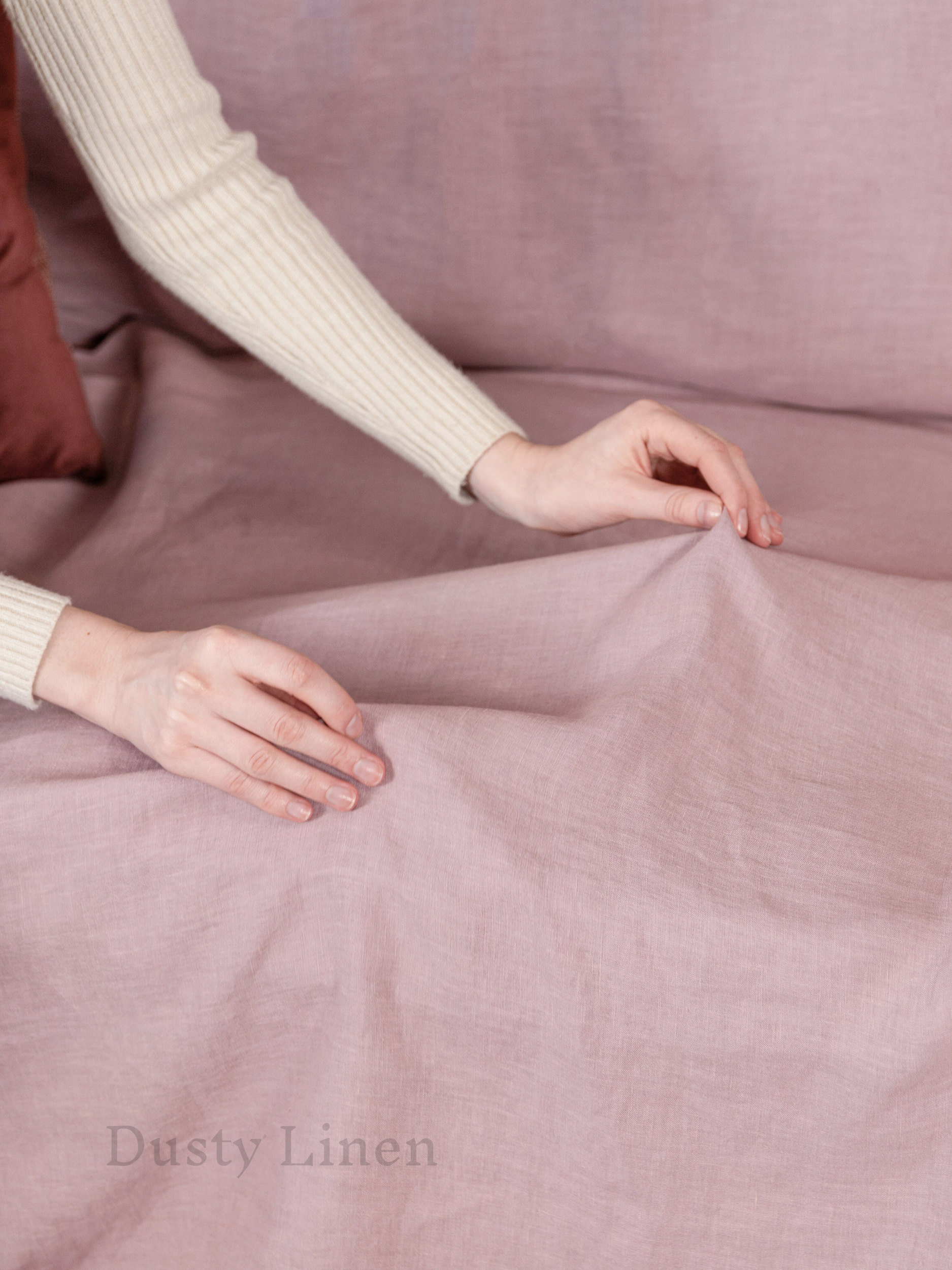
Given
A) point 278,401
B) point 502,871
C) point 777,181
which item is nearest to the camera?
point 502,871

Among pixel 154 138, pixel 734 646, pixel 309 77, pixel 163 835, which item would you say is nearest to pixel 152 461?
pixel 154 138

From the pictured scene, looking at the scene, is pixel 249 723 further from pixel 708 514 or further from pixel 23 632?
pixel 708 514

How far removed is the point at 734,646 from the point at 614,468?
0.19m

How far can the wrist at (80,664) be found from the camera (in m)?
0.73

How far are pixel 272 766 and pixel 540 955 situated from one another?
0.18 meters

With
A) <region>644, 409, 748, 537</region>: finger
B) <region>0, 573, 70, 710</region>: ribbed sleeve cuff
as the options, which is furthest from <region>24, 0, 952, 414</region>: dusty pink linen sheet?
<region>0, 573, 70, 710</region>: ribbed sleeve cuff

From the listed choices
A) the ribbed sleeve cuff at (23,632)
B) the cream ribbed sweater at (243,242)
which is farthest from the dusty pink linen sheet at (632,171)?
the ribbed sleeve cuff at (23,632)


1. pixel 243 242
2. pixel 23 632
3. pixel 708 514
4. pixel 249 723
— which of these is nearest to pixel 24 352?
pixel 243 242

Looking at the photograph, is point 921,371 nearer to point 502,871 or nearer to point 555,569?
point 555,569

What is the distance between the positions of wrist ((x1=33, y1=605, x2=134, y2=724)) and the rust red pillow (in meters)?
0.33

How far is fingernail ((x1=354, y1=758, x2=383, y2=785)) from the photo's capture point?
2.14 feet

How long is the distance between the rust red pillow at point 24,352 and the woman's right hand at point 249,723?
16.1 inches

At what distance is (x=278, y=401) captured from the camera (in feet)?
3.87

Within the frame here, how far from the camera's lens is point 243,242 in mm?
937
